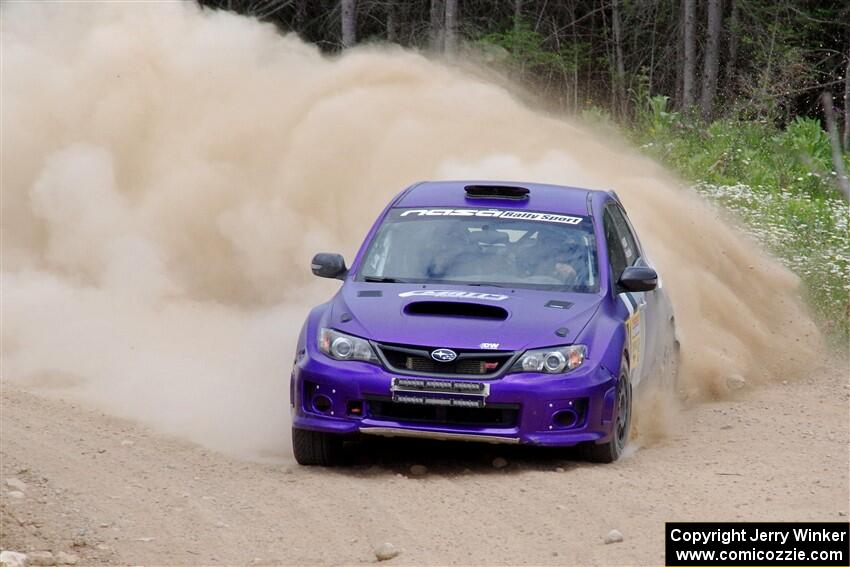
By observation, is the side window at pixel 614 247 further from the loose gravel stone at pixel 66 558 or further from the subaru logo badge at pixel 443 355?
the loose gravel stone at pixel 66 558

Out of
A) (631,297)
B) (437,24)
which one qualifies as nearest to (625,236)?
(631,297)

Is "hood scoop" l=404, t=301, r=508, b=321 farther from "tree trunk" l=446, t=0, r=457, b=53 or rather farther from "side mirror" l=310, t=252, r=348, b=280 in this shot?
"tree trunk" l=446, t=0, r=457, b=53

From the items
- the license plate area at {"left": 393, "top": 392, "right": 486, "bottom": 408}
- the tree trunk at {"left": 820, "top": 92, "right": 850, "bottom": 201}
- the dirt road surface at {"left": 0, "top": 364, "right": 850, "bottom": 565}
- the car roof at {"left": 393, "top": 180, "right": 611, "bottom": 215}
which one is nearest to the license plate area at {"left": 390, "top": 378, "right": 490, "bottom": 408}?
the license plate area at {"left": 393, "top": 392, "right": 486, "bottom": 408}

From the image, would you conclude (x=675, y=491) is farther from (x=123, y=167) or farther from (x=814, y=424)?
(x=123, y=167)

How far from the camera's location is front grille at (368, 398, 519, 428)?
27.0 feet

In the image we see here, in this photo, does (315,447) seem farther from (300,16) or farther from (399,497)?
(300,16)

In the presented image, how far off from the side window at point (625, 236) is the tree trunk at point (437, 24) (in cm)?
2476

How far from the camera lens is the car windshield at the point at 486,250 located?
9203 mm

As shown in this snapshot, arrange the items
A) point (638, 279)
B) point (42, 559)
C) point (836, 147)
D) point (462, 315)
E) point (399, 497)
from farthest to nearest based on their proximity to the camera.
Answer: point (638, 279) → point (462, 315) → point (399, 497) → point (42, 559) → point (836, 147)

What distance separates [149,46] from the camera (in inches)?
734

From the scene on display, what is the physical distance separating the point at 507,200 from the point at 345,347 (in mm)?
1857

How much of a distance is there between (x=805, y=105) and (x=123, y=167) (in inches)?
683

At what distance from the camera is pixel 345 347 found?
845 cm

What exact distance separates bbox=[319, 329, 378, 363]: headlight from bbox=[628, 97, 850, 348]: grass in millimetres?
6014
